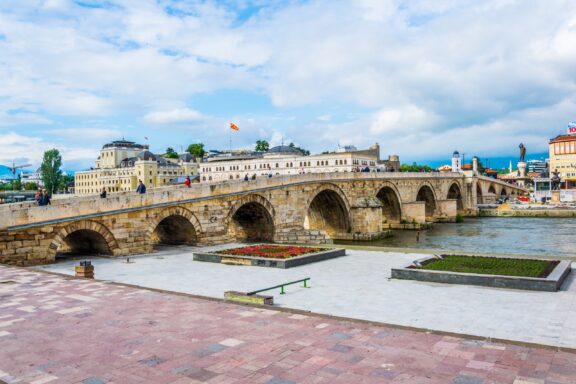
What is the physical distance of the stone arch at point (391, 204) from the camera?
137ft

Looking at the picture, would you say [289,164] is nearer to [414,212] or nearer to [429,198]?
[429,198]

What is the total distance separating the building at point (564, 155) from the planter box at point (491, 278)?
9985 cm

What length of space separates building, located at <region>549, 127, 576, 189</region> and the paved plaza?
326 ft

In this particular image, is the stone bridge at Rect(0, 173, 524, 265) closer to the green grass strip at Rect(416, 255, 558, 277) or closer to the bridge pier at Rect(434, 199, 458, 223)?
the bridge pier at Rect(434, 199, 458, 223)

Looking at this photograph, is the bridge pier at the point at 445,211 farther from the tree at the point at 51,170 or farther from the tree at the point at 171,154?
the tree at the point at 171,154

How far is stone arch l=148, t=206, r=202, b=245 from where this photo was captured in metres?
19.7

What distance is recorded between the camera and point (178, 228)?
2138cm

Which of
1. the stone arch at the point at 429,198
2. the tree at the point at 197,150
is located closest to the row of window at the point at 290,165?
the stone arch at the point at 429,198

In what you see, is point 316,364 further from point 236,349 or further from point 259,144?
point 259,144

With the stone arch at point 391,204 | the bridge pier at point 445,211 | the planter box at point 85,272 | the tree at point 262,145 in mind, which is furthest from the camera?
the tree at point 262,145

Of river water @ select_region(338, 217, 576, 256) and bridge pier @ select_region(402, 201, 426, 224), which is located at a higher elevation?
bridge pier @ select_region(402, 201, 426, 224)

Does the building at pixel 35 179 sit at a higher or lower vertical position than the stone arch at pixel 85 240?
higher

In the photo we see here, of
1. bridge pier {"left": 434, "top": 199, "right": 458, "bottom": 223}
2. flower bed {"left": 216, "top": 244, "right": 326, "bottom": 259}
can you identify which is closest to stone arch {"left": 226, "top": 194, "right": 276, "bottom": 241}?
flower bed {"left": 216, "top": 244, "right": 326, "bottom": 259}

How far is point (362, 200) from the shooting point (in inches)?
1335
